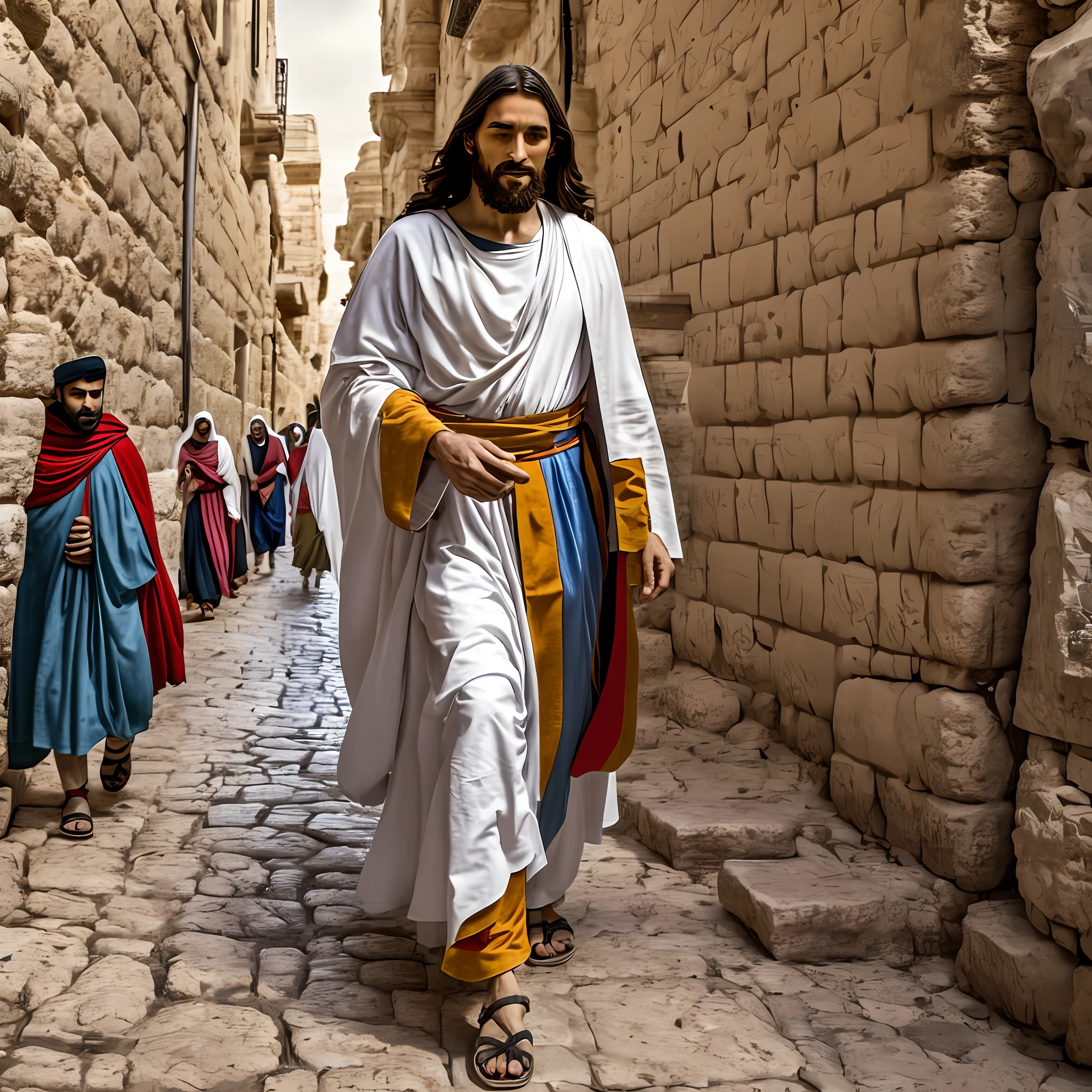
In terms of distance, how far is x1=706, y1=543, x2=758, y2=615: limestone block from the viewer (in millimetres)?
4977

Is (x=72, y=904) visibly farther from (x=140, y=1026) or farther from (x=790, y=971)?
(x=790, y=971)

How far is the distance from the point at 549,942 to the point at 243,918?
2.92ft

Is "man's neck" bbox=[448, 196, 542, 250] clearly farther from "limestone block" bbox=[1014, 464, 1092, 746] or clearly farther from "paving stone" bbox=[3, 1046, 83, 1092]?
"paving stone" bbox=[3, 1046, 83, 1092]

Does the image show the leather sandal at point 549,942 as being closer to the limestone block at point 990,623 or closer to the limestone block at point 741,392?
the limestone block at point 990,623

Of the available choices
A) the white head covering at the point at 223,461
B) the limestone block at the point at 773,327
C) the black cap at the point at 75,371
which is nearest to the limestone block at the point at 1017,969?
the limestone block at the point at 773,327

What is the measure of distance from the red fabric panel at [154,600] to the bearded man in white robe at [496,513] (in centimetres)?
156

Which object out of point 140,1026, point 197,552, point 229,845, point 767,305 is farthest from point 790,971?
point 197,552

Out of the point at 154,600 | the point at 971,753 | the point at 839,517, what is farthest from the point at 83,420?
the point at 971,753

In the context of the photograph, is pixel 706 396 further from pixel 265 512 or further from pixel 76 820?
pixel 265 512

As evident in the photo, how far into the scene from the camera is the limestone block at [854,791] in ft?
12.6

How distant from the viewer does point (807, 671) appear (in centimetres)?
444

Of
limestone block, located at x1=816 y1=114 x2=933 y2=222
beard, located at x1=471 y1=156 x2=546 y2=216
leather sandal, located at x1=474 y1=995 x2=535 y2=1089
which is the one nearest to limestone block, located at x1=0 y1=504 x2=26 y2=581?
beard, located at x1=471 y1=156 x2=546 y2=216

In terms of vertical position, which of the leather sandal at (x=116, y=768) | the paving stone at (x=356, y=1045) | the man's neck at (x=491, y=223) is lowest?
the paving stone at (x=356, y=1045)

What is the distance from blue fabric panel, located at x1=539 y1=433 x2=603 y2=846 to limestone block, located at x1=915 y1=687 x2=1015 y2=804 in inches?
45.2
